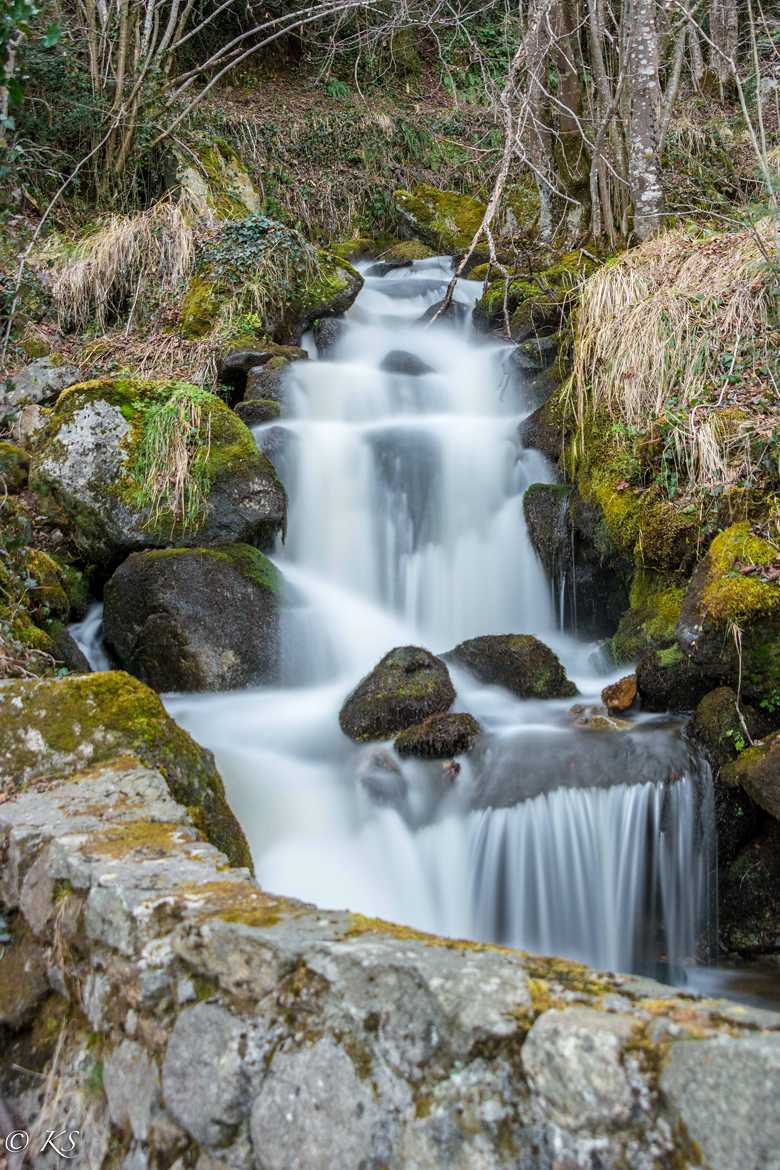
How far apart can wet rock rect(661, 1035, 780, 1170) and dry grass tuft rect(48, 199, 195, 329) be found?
360 inches

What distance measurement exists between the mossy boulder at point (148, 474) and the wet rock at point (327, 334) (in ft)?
9.92

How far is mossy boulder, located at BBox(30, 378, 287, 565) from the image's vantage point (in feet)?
20.4

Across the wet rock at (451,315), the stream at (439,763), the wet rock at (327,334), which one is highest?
the wet rock at (451,315)

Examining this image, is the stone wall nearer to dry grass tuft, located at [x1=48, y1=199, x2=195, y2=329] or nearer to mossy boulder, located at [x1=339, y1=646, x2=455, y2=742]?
mossy boulder, located at [x1=339, y1=646, x2=455, y2=742]

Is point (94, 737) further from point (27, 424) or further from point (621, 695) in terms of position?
point (27, 424)

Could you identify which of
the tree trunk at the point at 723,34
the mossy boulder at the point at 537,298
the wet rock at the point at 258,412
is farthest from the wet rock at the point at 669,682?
the tree trunk at the point at 723,34

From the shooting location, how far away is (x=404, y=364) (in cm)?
905

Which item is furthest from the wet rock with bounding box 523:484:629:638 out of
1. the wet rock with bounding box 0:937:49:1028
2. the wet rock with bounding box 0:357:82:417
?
the wet rock with bounding box 0:937:49:1028

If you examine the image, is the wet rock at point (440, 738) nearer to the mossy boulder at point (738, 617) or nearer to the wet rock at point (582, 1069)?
the mossy boulder at point (738, 617)

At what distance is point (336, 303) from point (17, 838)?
8493mm

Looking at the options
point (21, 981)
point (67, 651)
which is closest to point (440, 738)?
point (67, 651)

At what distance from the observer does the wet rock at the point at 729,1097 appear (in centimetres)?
115

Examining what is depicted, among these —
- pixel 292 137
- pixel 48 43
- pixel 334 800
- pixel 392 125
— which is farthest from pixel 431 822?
pixel 392 125

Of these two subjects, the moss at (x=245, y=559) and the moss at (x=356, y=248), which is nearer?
the moss at (x=245, y=559)
